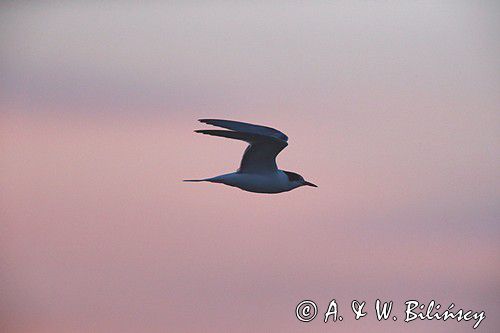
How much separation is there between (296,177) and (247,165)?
0.69 m

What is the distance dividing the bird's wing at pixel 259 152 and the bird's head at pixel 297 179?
1.02 feet

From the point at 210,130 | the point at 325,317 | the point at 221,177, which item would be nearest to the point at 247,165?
the point at 221,177

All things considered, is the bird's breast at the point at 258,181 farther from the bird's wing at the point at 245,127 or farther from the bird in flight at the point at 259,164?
the bird's wing at the point at 245,127

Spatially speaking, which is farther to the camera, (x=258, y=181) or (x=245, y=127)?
(x=258, y=181)

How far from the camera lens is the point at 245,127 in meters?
8.38

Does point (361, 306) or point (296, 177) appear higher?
point (296, 177)

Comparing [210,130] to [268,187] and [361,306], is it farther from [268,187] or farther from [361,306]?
[361,306]

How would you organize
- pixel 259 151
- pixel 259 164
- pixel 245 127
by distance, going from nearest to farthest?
pixel 245 127
pixel 259 151
pixel 259 164

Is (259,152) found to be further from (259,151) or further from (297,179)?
(297,179)

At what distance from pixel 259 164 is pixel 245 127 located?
0.60 meters

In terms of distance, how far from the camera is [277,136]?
8570 millimetres

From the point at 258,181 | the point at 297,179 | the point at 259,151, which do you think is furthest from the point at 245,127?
the point at 297,179

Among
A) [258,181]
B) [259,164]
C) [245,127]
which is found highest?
[245,127]

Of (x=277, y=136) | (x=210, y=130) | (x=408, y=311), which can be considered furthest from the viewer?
(x=408, y=311)
